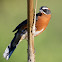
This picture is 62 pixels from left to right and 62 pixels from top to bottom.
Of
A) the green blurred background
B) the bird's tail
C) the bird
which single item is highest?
the bird

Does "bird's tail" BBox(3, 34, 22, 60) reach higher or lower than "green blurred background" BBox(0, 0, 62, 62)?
higher

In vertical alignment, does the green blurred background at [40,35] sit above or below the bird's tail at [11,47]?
below

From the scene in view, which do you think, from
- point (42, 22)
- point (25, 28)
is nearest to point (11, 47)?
point (25, 28)

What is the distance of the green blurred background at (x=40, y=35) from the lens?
2.24 m

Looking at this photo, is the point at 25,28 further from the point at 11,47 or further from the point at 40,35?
the point at 40,35

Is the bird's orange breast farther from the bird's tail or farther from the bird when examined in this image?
the bird's tail

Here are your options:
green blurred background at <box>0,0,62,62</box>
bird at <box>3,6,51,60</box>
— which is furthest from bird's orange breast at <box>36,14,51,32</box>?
green blurred background at <box>0,0,62,62</box>

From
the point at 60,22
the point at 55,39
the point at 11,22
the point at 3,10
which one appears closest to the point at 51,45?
the point at 55,39

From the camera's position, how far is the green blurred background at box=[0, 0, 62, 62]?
2.24 metres

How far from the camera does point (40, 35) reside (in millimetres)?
2312

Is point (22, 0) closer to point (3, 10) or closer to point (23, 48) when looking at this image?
point (3, 10)

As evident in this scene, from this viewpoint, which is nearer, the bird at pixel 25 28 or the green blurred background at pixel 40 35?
the bird at pixel 25 28

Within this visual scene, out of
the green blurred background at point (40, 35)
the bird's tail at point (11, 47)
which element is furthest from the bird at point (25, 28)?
the green blurred background at point (40, 35)

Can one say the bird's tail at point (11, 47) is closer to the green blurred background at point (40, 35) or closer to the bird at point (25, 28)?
the bird at point (25, 28)
